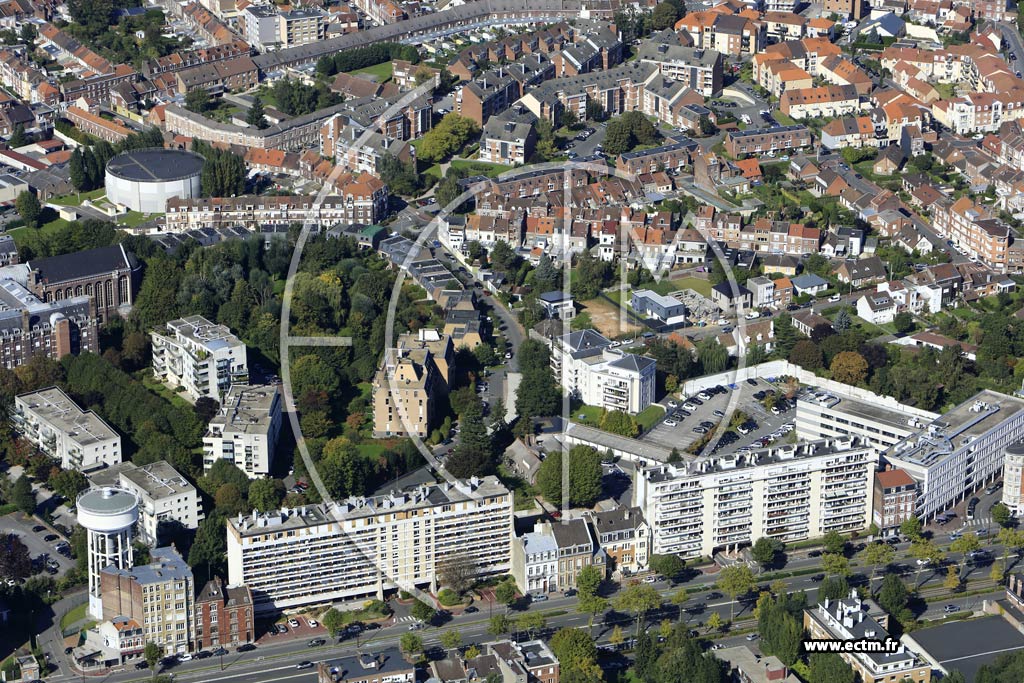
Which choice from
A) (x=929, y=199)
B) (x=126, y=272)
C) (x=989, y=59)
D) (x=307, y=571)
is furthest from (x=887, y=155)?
(x=307, y=571)

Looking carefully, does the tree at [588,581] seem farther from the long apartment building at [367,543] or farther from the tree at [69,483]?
the tree at [69,483]

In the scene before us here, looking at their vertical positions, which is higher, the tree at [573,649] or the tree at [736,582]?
the tree at [573,649]

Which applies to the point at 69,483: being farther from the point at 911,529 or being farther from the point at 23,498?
the point at 911,529

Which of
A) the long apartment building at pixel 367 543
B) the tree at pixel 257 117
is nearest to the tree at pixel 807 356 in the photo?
the long apartment building at pixel 367 543

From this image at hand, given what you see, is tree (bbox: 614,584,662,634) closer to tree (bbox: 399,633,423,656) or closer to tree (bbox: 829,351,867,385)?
tree (bbox: 399,633,423,656)

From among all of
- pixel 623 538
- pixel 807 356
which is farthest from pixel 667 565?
pixel 807 356
